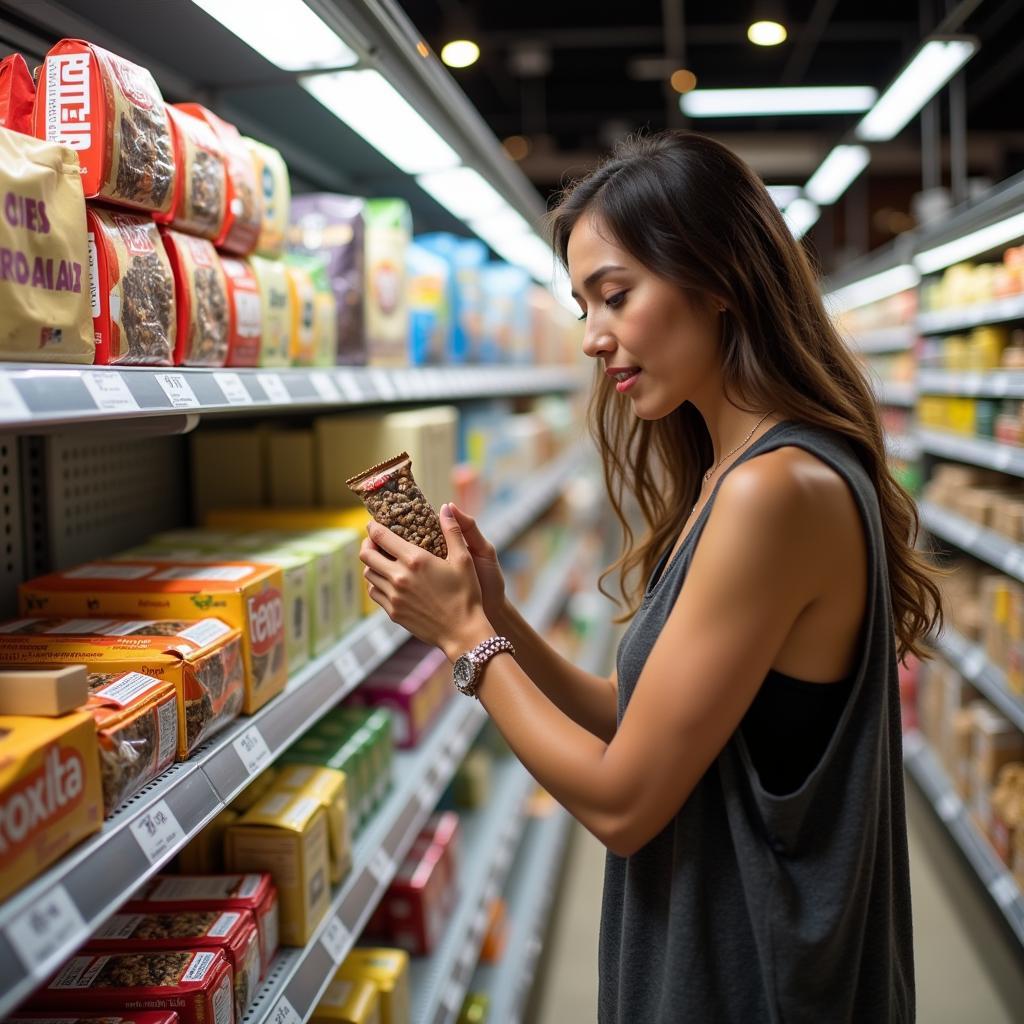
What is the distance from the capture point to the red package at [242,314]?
1539mm

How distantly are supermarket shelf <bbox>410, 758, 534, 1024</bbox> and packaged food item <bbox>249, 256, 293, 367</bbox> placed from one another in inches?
53.4

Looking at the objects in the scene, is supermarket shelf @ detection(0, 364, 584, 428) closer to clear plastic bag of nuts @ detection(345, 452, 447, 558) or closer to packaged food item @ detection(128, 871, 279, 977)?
clear plastic bag of nuts @ detection(345, 452, 447, 558)

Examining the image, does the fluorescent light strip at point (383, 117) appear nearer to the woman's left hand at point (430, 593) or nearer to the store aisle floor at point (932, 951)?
the woman's left hand at point (430, 593)

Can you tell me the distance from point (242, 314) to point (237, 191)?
19 cm

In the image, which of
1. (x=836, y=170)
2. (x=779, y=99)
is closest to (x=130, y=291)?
(x=779, y=99)

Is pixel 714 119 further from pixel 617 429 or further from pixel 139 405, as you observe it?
pixel 139 405

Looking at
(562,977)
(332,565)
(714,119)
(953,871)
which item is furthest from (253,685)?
(714,119)

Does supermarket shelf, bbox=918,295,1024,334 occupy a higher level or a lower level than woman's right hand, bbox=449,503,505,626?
higher

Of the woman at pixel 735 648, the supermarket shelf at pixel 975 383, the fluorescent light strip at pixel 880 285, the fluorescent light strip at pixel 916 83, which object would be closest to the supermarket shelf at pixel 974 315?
the supermarket shelf at pixel 975 383

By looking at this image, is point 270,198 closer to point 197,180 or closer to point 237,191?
point 237,191

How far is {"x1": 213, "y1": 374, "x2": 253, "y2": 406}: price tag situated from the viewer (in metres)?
1.37

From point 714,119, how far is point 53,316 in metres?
10.5

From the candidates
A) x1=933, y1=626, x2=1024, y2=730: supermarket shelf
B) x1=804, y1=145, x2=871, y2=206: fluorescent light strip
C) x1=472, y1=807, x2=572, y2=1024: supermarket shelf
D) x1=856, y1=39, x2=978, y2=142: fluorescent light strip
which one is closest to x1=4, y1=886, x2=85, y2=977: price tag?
x1=472, y1=807, x2=572, y2=1024: supermarket shelf

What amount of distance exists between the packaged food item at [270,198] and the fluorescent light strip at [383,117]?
300 mm
